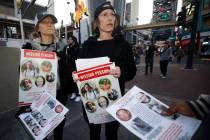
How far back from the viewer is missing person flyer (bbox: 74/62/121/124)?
151 cm

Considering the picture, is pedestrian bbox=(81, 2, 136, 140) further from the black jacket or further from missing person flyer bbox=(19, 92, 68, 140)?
missing person flyer bbox=(19, 92, 68, 140)

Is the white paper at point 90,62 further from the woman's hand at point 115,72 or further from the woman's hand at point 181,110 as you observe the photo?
the woman's hand at point 181,110

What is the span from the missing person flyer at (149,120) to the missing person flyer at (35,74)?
0.95m

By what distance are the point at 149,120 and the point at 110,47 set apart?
34.6 inches

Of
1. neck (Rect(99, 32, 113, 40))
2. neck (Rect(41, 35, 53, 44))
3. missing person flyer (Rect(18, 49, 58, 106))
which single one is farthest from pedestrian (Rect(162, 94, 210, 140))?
neck (Rect(41, 35, 53, 44))

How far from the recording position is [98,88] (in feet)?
4.98

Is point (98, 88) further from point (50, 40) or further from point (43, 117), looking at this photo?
point (50, 40)

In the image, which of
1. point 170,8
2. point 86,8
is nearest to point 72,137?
point 86,8

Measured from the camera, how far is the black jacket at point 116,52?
1.74 m

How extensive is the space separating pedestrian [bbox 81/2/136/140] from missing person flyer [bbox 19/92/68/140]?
535 mm

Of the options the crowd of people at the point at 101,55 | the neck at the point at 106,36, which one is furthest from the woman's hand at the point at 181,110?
the neck at the point at 106,36

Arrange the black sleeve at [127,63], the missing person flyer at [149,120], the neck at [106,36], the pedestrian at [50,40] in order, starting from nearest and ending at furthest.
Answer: the missing person flyer at [149,120]
the black sleeve at [127,63]
the neck at [106,36]
the pedestrian at [50,40]

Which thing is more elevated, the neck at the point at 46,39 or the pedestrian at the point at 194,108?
the neck at the point at 46,39

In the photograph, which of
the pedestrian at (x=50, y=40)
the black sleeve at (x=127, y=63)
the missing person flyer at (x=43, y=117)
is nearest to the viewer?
the missing person flyer at (x=43, y=117)
